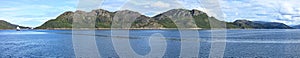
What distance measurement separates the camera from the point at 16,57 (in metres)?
53.6

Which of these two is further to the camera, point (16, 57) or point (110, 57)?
point (16, 57)

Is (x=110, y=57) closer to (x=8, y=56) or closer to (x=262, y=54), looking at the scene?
(x=8, y=56)

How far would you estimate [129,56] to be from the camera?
167 feet

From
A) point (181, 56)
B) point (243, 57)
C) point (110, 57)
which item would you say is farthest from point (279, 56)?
point (110, 57)

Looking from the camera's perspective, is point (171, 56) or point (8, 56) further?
point (8, 56)

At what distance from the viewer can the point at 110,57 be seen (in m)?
49.3

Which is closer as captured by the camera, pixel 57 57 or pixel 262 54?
pixel 57 57

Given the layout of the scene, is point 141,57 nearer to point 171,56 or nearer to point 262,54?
point 171,56

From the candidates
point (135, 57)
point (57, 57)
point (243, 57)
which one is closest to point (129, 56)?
point (135, 57)

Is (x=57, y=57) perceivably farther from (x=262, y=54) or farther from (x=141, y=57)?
(x=262, y=54)

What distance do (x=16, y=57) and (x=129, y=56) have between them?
1494 centimetres

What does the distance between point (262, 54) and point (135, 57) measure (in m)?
16.8

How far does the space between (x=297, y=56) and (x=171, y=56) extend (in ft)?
51.9

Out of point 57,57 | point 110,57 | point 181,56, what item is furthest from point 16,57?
point 181,56
